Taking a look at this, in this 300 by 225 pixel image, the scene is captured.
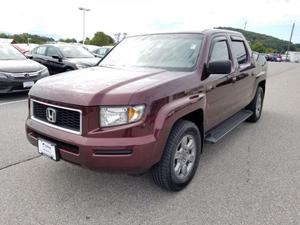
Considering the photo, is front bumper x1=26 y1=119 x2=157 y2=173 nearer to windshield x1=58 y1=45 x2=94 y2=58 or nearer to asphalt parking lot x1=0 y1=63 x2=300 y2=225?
asphalt parking lot x1=0 y1=63 x2=300 y2=225

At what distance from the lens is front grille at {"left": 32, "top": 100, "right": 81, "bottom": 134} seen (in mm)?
2586

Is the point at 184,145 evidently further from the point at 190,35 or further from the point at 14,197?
the point at 14,197

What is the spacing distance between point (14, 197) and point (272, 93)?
363 inches

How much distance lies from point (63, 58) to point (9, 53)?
1708 millimetres

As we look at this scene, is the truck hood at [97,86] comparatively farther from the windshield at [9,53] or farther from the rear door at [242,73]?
the windshield at [9,53]

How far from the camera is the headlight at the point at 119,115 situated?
249cm

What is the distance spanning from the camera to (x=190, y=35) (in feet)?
12.3

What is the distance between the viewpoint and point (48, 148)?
2803mm

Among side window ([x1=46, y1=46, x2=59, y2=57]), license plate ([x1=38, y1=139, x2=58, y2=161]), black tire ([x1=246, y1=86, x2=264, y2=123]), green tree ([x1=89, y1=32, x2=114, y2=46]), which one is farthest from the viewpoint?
green tree ([x1=89, y1=32, x2=114, y2=46])

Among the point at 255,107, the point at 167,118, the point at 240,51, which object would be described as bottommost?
the point at 255,107

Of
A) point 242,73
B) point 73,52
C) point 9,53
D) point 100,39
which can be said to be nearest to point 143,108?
point 242,73

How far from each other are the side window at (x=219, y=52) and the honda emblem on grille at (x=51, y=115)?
6.58 feet

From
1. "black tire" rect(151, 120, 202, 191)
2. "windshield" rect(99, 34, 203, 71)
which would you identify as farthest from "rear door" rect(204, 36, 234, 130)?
"black tire" rect(151, 120, 202, 191)

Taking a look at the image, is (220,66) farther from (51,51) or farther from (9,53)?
(51,51)
